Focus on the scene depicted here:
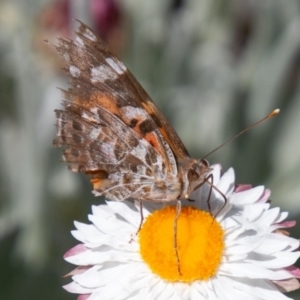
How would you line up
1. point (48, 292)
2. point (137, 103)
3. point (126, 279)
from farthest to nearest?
1. point (48, 292)
2. point (137, 103)
3. point (126, 279)

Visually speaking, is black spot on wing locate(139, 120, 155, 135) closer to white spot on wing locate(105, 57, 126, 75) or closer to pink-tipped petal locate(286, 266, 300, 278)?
white spot on wing locate(105, 57, 126, 75)

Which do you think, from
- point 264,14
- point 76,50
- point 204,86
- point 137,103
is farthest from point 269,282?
point 264,14

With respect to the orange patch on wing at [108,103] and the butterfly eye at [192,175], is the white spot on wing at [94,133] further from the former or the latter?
the butterfly eye at [192,175]

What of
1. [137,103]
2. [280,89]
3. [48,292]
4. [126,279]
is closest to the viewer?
[126,279]

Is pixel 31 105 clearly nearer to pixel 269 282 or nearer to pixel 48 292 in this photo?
pixel 48 292

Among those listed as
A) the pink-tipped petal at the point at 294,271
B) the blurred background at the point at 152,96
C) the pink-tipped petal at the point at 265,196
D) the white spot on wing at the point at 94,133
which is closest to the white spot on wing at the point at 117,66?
the white spot on wing at the point at 94,133

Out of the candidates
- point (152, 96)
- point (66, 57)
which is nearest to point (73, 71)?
point (66, 57)

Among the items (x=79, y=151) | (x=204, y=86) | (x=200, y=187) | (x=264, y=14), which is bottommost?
(x=200, y=187)
